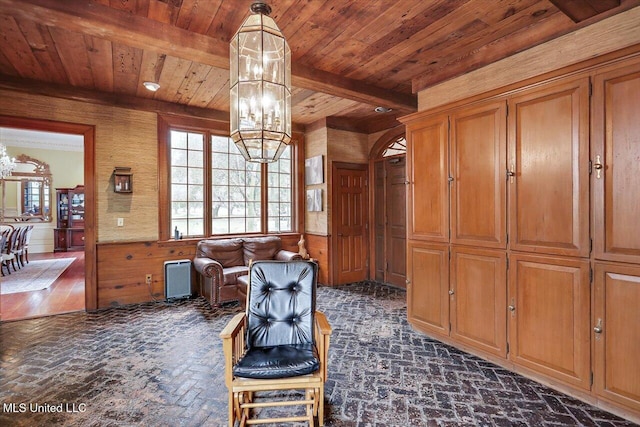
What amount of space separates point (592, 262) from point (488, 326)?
1.00 m

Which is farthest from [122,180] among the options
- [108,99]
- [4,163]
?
[4,163]

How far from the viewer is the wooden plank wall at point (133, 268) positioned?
4375 mm

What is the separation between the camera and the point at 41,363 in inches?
112

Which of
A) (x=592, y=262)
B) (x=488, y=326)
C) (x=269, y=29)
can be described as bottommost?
(x=488, y=326)

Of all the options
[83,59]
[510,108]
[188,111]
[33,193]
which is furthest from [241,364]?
[33,193]

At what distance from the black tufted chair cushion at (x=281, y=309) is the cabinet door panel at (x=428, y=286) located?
1.46 meters

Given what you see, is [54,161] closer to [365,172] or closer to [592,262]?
[365,172]

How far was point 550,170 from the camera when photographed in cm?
240

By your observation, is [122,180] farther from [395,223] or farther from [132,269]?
[395,223]

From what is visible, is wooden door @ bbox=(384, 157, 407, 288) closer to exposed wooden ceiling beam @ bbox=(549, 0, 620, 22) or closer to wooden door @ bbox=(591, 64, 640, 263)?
exposed wooden ceiling beam @ bbox=(549, 0, 620, 22)

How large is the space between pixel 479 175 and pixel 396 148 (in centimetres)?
279

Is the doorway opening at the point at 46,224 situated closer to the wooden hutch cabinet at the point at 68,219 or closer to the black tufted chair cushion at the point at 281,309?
the wooden hutch cabinet at the point at 68,219

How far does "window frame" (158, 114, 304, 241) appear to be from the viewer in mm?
4789

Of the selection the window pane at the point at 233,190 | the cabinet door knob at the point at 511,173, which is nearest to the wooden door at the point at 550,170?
the cabinet door knob at the point at 511,173
